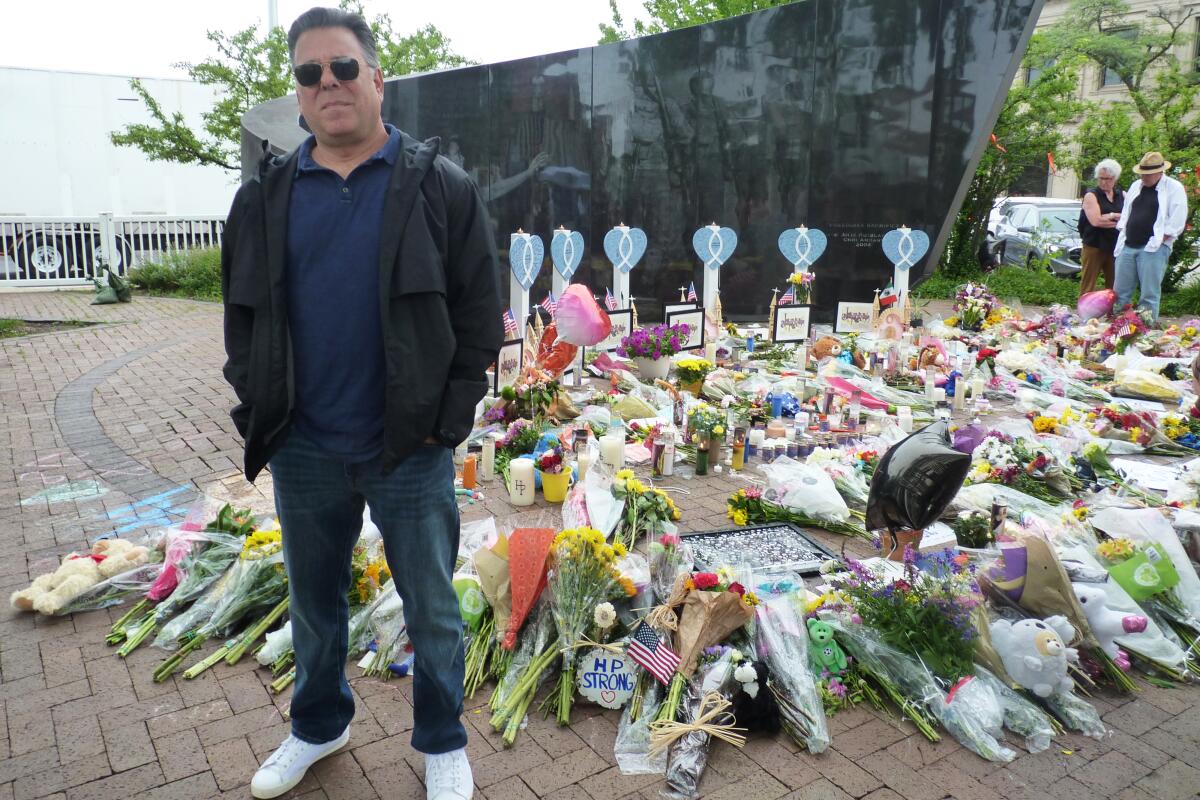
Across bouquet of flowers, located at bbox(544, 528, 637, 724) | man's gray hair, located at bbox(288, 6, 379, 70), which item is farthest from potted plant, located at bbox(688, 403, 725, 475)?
man's gray hair, located at bbox(288, 6, 379, 70)

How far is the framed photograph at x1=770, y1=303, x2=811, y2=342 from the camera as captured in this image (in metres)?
8.84

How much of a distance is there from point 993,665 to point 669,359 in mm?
5034

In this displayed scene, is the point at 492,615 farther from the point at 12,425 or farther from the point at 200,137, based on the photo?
the point at 200,137

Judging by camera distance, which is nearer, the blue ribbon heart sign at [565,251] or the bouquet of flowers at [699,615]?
the bouquet of flowers at [699,615]

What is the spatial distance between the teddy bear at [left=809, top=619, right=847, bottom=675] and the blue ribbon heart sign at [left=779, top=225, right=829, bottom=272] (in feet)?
24.2

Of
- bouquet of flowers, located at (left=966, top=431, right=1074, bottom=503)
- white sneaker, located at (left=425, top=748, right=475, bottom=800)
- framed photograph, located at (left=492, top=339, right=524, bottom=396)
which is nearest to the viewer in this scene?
white sneaker, located at (left=425, top=748, right=475, bottom=800)

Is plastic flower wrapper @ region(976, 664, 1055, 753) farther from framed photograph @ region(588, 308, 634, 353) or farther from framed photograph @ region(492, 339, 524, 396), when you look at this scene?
framed photograph @ region(588, 308, 634, 353)

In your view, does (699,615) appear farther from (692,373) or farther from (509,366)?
(692,373)

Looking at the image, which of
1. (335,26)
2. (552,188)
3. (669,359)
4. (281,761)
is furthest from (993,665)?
(552,188)

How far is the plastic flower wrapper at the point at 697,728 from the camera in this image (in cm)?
272

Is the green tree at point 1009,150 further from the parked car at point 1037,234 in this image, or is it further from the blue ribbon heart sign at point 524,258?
the blue ribbon heart sign at point 524,258

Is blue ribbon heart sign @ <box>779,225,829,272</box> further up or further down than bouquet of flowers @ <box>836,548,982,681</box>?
further up

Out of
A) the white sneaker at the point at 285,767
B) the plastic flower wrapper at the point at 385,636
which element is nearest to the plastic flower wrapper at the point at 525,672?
the plastic flower wrapper at the point at 385,636

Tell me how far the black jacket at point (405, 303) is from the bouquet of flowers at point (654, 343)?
5.53 meters
